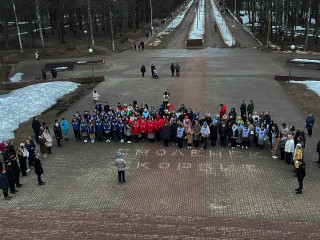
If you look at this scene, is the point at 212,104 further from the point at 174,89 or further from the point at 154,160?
the point at 154,160

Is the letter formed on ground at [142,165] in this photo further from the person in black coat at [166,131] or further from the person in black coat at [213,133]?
the person in black coat at [213,133]

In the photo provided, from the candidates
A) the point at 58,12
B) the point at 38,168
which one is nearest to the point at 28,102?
the point at 38,168

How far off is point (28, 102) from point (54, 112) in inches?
116

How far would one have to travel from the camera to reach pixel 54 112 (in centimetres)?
2206

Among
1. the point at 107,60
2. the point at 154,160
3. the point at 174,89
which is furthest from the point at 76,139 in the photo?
the point at 107,60

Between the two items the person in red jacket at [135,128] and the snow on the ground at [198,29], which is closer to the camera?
the person in red jacket at [135,128]

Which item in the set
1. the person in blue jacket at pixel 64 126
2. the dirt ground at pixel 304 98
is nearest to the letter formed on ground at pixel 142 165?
the person in blue jacket at pixel 64 126

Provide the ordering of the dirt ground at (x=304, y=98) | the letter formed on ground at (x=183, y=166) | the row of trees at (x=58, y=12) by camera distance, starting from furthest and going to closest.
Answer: the row of trees at (x=58, y=12) → the dirt ground at (x=304, y=98) → the letter formed on ground at (x=183, y=166)

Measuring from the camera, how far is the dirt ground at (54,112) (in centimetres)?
1854

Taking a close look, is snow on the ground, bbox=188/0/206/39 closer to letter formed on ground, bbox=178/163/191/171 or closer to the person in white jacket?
the person in white jacket

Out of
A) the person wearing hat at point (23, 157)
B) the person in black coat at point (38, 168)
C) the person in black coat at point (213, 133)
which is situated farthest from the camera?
the person in black coat at point (213, 133)

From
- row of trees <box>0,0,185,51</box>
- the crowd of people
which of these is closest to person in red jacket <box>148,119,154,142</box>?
the crowd of people

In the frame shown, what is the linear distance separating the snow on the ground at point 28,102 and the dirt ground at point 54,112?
0.40 m

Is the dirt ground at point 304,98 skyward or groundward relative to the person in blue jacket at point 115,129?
groundward
